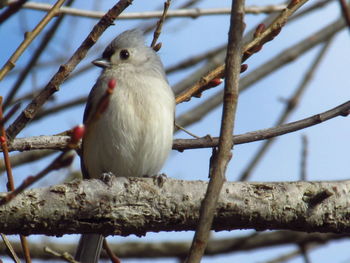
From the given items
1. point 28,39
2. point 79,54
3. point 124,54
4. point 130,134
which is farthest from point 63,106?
point 28,39

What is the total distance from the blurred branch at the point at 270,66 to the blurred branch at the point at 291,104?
0.13 meters

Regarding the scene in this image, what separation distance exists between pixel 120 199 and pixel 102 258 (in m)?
2.33

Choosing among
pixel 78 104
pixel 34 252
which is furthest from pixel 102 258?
pixel 78 104

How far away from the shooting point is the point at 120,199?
289cm

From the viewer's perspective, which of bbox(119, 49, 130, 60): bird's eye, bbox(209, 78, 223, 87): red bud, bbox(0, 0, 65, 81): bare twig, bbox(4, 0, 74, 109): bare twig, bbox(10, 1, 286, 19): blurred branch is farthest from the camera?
bbox(119, 49, 130, 60): bird's eye

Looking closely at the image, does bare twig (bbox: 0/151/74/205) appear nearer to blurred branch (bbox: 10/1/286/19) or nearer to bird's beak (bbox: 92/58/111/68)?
blurred branch (bbox: 10/1/286/19)

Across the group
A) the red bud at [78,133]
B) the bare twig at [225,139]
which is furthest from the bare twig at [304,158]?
the red bud at [78,133]

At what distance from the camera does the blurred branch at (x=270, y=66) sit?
531cm

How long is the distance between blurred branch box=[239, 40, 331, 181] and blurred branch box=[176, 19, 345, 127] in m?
0.13

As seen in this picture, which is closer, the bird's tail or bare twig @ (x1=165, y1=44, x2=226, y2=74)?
the bird's tail

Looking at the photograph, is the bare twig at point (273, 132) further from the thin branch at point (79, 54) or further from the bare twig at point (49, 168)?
the bare twig at point (49, 168)

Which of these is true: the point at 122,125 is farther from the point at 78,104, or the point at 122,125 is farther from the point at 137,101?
the point at 78,104

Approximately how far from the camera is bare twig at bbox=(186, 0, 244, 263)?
63.6 inches

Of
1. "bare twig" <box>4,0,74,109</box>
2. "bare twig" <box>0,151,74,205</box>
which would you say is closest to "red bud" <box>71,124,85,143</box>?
"bare twig" <box>0,151,74,205</box>
